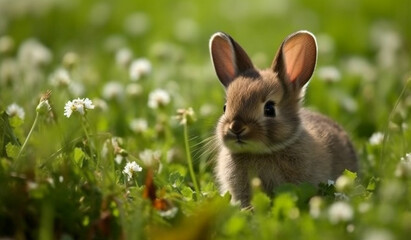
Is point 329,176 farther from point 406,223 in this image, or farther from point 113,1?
point 113,1

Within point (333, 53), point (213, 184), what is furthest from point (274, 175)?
point (333, 53)

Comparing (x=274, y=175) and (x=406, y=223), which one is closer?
(x=406, y=223)

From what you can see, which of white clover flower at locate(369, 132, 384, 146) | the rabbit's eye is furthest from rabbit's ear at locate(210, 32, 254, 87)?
white clover flower at locate(369, 132, 384, 146)

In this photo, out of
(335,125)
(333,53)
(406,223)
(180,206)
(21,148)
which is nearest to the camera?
(406,223)

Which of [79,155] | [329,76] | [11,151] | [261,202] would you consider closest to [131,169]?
[79,155]

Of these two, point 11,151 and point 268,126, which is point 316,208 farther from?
point 11,151
